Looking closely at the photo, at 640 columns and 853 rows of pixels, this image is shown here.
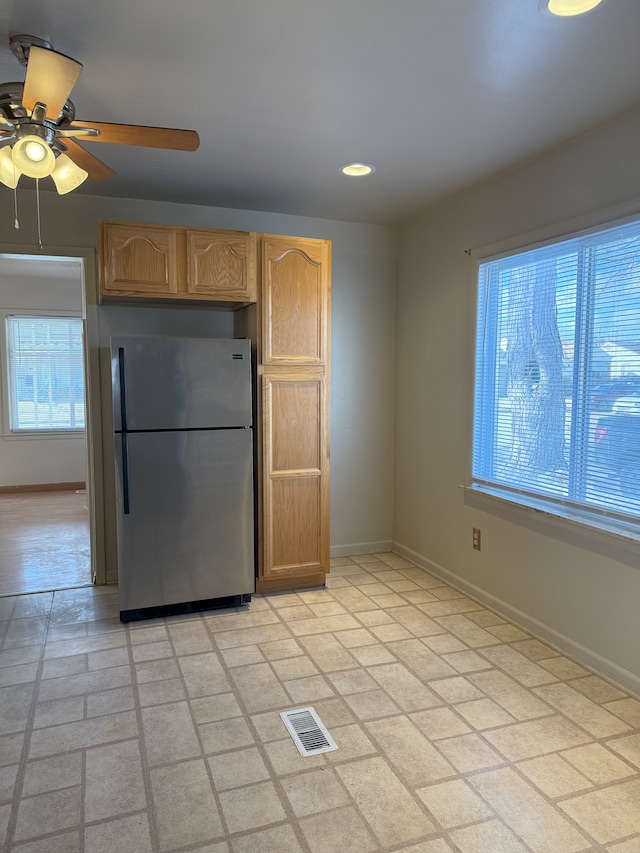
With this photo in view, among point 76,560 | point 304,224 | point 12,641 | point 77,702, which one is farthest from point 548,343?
point 76,560

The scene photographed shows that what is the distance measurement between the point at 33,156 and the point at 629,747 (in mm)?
2907

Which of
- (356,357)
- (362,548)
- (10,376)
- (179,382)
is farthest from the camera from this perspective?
(10,376)

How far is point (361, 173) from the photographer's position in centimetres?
316

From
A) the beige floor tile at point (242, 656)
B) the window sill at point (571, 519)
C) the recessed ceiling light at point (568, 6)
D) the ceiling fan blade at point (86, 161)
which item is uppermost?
the recessed ceiling light at point (568, 6)

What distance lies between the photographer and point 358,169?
3104mm

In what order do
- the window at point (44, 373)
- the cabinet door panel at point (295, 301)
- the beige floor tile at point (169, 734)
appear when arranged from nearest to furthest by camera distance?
the beige floor tile at point (169, 734) → the cabinet door panel at point (295, 301) → the window at point (44, 373)

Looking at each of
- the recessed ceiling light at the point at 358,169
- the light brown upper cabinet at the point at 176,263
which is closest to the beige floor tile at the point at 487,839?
the light brown upper cabinet at the point at 176,263

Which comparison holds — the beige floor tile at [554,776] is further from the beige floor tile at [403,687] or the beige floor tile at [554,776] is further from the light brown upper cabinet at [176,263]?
the light brown upper cabinet at [176,263]

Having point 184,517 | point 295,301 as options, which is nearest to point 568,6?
point 295,301

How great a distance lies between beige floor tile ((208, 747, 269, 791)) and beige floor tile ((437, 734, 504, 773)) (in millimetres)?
658

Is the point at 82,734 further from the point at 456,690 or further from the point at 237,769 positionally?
the point at 456,690

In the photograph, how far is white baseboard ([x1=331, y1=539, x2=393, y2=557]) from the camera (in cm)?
437

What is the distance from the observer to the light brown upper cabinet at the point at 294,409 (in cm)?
341

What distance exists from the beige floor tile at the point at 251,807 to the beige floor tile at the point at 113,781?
0.89ft
